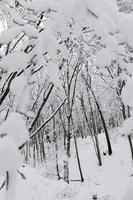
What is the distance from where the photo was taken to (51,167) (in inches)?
1000

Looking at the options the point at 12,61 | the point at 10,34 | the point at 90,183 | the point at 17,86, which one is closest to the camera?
the point at 17,86

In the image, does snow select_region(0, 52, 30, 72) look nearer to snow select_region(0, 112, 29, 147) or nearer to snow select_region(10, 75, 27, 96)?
snow select_region(10, 75, 27, 96)

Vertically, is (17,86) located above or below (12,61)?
below

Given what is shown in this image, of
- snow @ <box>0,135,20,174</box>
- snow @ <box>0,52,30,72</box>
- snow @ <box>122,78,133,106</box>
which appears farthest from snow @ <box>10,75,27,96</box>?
snow @ <box>122,78,133,106</box>

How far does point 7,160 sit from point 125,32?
32.3 inches

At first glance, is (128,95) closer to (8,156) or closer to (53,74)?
(53,74)

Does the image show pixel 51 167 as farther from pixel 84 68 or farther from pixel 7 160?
pixel 7 160

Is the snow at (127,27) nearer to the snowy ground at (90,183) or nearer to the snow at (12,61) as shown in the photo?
the snow at (12,61)

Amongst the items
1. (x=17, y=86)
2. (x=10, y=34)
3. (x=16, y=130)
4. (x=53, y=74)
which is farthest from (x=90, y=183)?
(x=16, y=130)

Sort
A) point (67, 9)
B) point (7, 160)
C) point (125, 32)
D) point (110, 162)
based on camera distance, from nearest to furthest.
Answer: point (7, 160)
point (125, 32)
point (67, 9)
point (110, 162)

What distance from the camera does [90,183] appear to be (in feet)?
54.7

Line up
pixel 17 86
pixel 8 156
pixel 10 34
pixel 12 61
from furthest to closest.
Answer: pixel 10 34 < pixel 12 61 < pixel 17 86 < pixel 8 156

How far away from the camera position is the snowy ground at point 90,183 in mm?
12812

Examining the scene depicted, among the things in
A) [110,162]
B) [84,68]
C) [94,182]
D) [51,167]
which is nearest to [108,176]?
[94,182]
